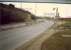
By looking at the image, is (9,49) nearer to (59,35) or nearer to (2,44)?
(2,44)

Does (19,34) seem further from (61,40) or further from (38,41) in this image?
(61,40)

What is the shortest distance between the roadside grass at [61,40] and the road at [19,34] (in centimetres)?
8

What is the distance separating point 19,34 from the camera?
1154 mm

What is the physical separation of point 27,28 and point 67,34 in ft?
0.84

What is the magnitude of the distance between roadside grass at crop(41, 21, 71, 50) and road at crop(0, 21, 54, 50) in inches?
3.2

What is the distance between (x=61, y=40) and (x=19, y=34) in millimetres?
269

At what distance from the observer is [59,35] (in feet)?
3.70

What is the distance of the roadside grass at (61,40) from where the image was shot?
1120 mm

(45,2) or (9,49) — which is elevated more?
(45,2)

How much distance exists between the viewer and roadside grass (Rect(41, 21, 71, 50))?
112cm

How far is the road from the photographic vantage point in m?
1.14

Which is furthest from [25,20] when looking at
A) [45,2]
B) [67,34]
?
[67,34]

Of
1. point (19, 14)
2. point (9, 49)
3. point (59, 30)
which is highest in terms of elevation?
point (19, 14)

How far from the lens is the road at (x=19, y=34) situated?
114 cm
